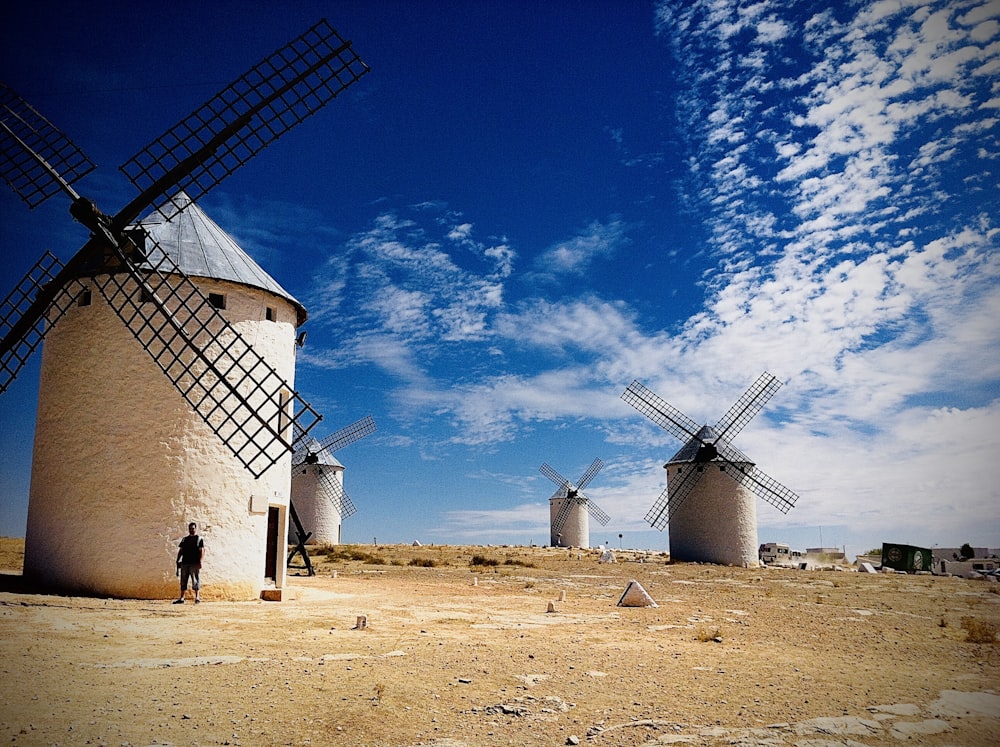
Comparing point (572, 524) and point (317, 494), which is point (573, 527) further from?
point (317, 494)

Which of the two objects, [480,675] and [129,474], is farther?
[129,474]

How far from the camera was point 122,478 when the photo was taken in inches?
560

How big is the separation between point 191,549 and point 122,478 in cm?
220

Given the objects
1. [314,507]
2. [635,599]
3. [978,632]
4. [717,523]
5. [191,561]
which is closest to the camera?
[978,632]

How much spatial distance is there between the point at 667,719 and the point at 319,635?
5653mm

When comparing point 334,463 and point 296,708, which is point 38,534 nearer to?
point 296,708

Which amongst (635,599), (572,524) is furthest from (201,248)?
(572,524)

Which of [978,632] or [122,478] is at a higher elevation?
[122,478]

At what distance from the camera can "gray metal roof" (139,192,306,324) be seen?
15383 mm

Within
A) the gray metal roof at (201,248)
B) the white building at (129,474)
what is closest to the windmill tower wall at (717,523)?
the gray metal roof at (201,248)

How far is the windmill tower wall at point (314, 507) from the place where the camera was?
139 feet

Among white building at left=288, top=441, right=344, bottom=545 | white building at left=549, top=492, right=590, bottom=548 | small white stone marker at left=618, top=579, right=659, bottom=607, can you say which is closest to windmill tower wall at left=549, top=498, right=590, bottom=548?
white building at left=549, top=492, right=590, bottom=548

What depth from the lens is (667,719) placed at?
21.9 ft

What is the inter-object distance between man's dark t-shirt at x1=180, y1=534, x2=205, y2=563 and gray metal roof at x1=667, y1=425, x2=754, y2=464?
26672 mm
